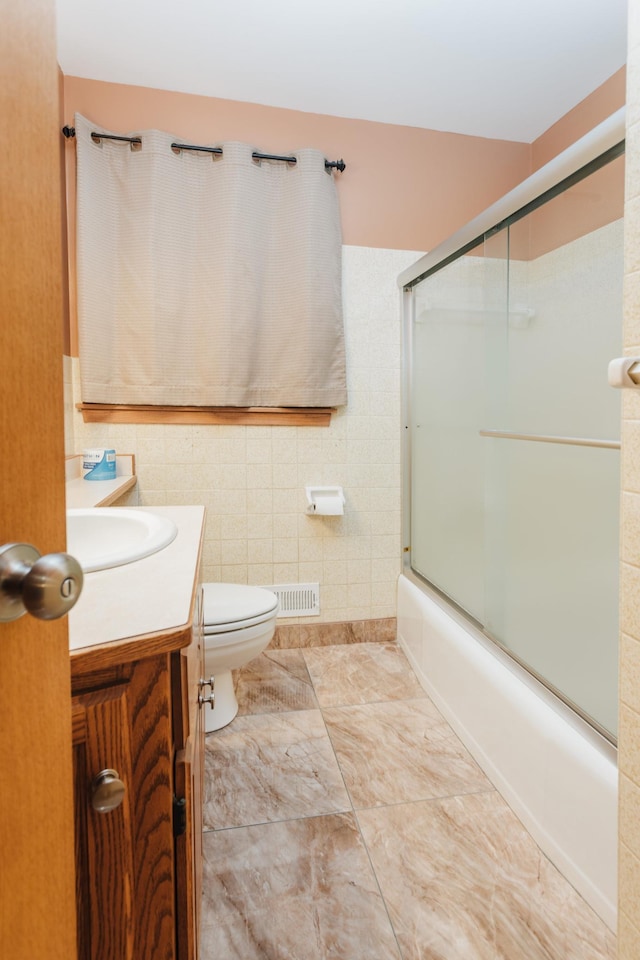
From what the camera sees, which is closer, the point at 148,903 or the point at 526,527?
the point at 148,903

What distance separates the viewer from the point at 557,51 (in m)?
1.85

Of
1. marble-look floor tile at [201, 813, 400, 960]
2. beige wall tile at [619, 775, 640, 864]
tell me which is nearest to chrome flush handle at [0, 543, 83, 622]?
beige wall tile at [619, 775, 640, 864]

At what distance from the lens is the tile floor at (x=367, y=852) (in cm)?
102

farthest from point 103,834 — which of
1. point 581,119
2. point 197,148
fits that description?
point 581,119

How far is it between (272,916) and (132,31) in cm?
257

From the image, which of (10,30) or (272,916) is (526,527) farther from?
(10,30)

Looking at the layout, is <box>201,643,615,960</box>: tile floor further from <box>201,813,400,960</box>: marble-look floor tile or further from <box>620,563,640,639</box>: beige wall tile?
<box>620,563,640,639</box>: beige wall tile

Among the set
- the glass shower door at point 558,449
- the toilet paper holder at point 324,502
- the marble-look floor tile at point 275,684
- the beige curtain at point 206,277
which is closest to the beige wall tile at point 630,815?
the glass shower door at point 558,449

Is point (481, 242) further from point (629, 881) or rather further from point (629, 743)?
point (629, 881)

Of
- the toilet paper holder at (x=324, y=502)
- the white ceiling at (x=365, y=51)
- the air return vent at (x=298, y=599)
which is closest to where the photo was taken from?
the white ceiling at (x=365, y=51)

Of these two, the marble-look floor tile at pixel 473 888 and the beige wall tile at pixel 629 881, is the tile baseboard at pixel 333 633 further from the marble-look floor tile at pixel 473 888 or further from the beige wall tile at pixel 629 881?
the beige wall tile at pixel 629 881

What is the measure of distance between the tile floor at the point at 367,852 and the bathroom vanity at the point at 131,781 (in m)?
0.57

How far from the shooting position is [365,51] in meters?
1.86

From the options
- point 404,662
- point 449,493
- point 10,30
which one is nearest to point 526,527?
point 449,493
